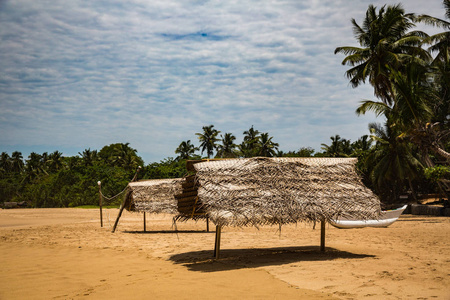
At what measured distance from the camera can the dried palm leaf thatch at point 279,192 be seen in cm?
744

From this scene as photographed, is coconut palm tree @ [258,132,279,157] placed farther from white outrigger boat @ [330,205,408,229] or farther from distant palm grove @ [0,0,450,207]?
white outrigger boat @ [330,205,408,229]

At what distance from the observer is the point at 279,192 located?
7961 millimetres

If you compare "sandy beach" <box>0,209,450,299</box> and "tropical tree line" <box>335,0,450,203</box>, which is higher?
"tropical tree line" <box>335,0,450,203</box>

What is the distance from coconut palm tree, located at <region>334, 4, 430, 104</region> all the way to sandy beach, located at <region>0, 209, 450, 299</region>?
1375 cm

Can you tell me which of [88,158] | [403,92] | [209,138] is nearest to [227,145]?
[209,138]

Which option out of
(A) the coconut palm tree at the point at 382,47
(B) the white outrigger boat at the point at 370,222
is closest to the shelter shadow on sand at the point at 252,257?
(B) the white outrigger boat at the point at 370,222

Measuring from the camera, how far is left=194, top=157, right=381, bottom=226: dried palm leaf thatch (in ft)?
24.4

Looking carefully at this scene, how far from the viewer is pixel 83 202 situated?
3850 centimetres

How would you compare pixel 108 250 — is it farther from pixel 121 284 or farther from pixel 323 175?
pixel 323 175

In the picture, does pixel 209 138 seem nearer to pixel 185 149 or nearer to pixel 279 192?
pixel 185 149

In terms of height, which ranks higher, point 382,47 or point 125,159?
point 382,47

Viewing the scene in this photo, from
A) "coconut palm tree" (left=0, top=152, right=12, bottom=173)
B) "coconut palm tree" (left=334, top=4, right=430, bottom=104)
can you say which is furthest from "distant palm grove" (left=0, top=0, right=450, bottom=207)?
"coconut palm tree" (left=0, top=152, right=12, bottom=173)

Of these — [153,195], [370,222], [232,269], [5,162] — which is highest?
[5,162]

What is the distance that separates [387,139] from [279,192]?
21.8 metres
